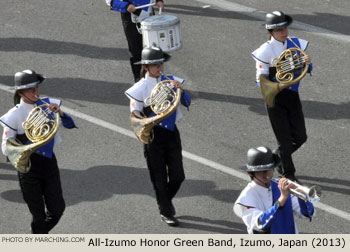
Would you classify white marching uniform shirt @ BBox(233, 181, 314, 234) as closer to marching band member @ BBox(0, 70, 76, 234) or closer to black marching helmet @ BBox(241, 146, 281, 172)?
black marching helmet @ BBox(241, 146, 281, 172)

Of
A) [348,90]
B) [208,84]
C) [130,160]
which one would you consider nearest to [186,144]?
[130,160]

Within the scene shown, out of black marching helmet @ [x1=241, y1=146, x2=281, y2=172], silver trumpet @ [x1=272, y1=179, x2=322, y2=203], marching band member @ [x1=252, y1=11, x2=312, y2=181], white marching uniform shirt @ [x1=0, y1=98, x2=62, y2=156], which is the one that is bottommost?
marching band member @ [x1=252, y1=11, x2=312, y2=181]

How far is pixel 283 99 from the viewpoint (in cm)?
1081

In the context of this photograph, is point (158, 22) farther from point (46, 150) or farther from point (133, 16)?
point (46, 150)

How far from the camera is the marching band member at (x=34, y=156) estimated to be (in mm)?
9445

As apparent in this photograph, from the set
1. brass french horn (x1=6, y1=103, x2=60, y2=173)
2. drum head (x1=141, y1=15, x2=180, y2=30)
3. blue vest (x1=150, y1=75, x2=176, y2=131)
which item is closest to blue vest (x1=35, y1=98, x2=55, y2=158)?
brass french horn (x1=6, y1=103, x2=60, y2=173)

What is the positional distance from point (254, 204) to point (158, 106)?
2081 millimetres

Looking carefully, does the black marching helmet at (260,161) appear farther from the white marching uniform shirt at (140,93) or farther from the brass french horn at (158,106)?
the white marching uniform shirt at (140,93)

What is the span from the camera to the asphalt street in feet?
35.2

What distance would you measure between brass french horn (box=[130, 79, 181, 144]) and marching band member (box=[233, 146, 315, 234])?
1652 millimetres

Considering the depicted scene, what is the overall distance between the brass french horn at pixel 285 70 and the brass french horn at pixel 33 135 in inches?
104

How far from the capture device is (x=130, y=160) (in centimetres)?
1181

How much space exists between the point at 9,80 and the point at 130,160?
10.4 feet

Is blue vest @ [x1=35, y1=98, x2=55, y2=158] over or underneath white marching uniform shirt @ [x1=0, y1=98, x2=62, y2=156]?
underneath
